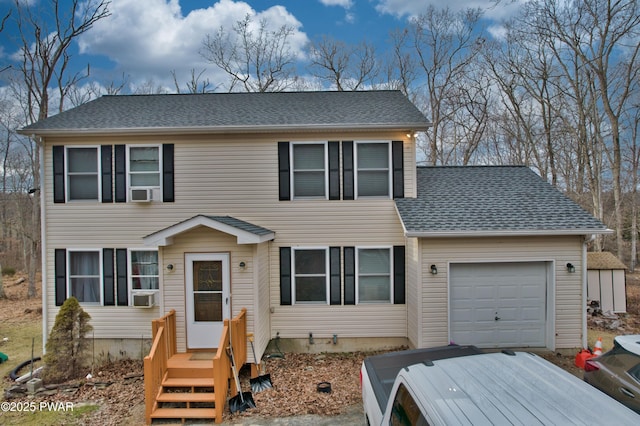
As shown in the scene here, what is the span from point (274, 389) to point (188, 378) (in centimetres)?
154

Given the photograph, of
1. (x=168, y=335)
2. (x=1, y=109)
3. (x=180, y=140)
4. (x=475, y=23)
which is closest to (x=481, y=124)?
(x=475, y=23)

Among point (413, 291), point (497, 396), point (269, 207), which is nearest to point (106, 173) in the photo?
point (269, 207)

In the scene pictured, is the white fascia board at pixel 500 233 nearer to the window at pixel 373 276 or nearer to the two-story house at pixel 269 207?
the two-story house at pixel 269 207

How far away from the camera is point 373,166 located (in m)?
8.88

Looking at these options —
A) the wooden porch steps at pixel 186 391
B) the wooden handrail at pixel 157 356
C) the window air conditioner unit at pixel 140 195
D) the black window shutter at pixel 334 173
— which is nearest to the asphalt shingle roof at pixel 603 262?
the black window shutter at pixel 334 173

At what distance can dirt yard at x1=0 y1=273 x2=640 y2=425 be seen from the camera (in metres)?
5.96

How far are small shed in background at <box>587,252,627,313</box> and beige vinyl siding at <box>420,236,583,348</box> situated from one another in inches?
164

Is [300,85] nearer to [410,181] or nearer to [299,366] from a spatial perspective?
[410,181]

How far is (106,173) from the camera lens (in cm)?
879

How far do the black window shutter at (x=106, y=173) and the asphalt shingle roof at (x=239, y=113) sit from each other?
51 cm

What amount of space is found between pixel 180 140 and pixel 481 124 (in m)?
18.4

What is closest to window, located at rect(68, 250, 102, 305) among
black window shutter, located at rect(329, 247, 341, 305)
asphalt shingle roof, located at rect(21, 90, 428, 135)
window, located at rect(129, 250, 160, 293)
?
window, located at rect(129, 250, 160, 293)

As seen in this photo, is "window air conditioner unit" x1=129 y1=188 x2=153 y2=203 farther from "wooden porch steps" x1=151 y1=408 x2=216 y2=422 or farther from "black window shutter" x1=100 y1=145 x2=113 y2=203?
"wooden porch steps" x1=151 y1=408 x2=216 y2=422

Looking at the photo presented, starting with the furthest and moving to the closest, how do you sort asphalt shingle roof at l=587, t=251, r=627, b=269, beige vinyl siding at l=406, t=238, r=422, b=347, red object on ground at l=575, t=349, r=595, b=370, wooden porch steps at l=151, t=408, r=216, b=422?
1. asphalt shingle roof at l=587, t=251, r=627, b=269
2. beige vinyl siding at l=406, t=238, r=422, b=347
3. red object on ground at l=575, t=349, r=595, b=370
4. wooden porch steps at l=151, t=408, r=216, b=422
